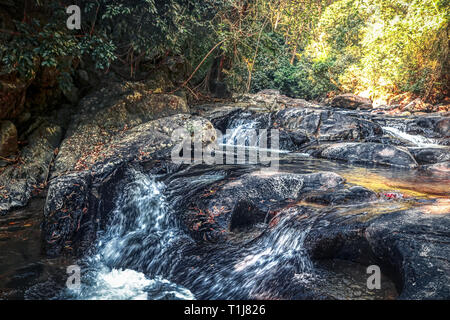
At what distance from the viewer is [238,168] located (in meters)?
4.87

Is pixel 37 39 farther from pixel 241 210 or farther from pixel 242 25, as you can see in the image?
pixel 242 25

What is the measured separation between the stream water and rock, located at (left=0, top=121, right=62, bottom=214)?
291 mm

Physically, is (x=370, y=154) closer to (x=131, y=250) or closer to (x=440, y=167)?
(x=440, y=167)

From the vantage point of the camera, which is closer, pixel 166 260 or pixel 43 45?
A: pixel 166 260

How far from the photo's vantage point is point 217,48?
29.0ft

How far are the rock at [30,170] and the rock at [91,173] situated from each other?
400mm

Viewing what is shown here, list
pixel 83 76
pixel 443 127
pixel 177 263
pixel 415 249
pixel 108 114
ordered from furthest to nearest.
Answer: pixel 443 127, pixel 83 76, pixel 108 114, pixel 177 263, pixel 415 249

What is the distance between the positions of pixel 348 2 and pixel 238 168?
71.3 ft

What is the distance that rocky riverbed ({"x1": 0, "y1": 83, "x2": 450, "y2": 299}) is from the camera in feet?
8.21

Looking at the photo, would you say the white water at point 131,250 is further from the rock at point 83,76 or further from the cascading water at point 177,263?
the rock at point 83,76

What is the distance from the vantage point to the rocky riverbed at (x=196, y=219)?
8.21 ft

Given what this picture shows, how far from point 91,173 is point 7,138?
189 centimetres

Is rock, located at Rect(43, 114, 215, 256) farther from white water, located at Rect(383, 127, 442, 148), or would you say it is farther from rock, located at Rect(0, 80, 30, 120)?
white water, located at Rect(383, 127, 442, 148)

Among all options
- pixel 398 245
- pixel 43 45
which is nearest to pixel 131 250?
pixel 398 245
